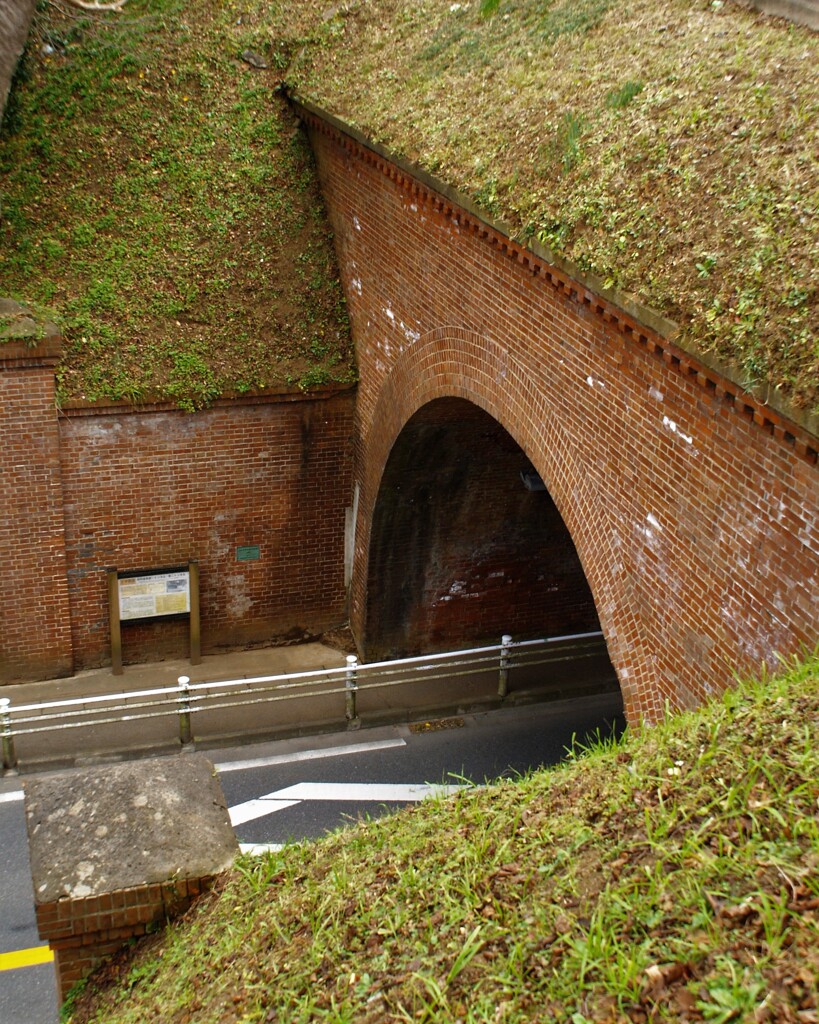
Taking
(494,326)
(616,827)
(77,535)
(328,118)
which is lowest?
(616,827)

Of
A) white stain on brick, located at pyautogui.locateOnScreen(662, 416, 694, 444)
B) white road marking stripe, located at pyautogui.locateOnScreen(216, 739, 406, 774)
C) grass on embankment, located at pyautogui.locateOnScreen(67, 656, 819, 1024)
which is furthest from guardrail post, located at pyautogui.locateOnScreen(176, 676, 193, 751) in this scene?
white stain on brick, located at pyautogui.locateOnScreen(662, 416, 694, 444)

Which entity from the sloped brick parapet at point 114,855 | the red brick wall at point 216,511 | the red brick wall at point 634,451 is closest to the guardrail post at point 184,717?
the red brick wall at point 216,511

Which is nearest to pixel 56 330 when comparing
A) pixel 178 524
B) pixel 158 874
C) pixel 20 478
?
pixel 20 478

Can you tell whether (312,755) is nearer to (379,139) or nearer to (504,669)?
(504,669)

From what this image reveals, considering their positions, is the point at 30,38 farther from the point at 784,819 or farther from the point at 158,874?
the point at 784,819

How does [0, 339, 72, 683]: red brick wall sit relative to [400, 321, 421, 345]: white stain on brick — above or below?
below

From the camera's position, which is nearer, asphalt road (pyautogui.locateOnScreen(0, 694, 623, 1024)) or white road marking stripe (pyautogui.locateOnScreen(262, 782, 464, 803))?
asphalt road (pyautogui.locateOnScreen(0, 694, 623, 1024))

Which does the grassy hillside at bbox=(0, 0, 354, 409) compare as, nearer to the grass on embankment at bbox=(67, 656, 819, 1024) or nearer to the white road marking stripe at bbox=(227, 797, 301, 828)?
the white road marking stripe at bbox=(227, 797, 301, 828)
